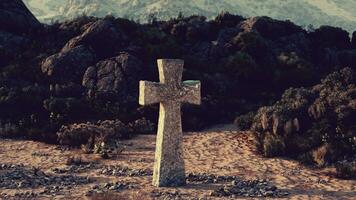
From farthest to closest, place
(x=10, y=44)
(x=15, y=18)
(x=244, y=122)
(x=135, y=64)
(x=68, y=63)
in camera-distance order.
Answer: (x=15, y=18) → (x=10, y=44) → (x=68, y=63) → (x=135, y=64) → (x=244, y=122)

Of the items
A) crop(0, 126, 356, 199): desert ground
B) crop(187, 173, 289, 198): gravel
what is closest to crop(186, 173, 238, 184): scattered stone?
crop(187, 173, 289, 198): gravel

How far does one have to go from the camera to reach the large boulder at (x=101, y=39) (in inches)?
1319

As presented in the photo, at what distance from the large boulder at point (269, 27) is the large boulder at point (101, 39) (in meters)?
12.3

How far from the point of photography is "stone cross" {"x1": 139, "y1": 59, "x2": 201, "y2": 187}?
1487 centimetres

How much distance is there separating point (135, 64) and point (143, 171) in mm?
14955

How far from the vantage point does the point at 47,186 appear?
15.2 m

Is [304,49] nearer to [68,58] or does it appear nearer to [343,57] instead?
[343,57]

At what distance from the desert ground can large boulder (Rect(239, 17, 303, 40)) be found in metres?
19.0

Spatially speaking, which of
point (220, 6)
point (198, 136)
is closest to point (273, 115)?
point (198, 136)

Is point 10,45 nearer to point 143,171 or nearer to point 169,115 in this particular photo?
point 143,171

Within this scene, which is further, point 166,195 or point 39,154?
point 39,154

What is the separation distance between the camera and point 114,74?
30031mm

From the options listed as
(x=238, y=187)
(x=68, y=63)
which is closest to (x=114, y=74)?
(x=68, y=63)

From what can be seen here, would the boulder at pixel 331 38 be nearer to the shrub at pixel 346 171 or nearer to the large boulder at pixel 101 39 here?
the large boulder at pixel 101 39
